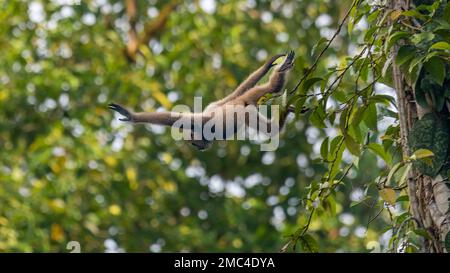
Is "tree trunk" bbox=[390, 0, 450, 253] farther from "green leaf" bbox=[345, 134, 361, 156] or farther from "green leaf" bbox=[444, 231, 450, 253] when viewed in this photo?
"green leaf" bbox=[345, 134, 361, 156]

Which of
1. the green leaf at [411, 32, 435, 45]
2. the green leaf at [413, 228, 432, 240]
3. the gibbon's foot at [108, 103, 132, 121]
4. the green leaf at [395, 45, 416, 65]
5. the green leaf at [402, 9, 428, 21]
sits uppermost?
the gibbon's foot at [108, 103, 132, 121]

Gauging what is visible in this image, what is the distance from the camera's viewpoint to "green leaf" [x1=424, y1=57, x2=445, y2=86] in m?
Answer: 2.92

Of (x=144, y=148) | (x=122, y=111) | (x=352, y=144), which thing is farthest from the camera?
(x=144, y=148)

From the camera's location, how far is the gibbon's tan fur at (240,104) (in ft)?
13.3

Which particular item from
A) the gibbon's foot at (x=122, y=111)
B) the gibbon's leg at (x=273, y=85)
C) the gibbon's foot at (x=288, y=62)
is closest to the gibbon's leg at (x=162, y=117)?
the gibbon's foot at (x=122, y=111)

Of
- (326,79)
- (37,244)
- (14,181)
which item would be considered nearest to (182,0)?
(14,181)

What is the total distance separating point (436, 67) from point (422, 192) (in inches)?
18.0

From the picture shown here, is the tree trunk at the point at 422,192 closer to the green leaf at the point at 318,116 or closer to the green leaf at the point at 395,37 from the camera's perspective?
the green leaf at the point at 395,37

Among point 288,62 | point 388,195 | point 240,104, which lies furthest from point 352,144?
point 240,104

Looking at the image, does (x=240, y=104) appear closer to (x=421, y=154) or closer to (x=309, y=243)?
(x=309, y=243)

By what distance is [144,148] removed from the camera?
10.3 m

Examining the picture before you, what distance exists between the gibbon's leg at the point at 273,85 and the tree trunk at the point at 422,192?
3.00 ft

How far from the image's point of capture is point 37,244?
8328 millimetres

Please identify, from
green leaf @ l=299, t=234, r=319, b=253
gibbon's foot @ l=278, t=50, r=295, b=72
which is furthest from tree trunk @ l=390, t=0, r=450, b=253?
gibbon's foot @ l=278, t=50, r=295, b=72
